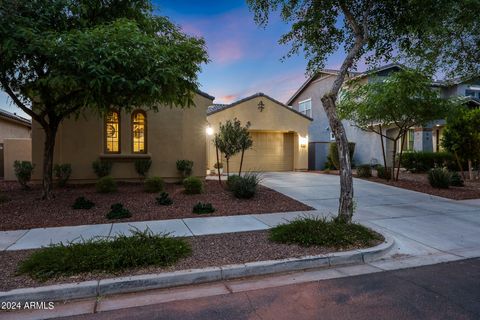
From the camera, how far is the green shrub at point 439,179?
1224 centimetres

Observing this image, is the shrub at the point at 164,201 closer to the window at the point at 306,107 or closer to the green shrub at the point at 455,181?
the green shrub at the point at 455,181

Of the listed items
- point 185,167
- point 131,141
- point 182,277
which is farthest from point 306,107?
point 182,277

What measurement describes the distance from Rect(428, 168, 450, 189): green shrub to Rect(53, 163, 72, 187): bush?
13.2 metres

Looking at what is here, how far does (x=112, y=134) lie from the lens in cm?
1228

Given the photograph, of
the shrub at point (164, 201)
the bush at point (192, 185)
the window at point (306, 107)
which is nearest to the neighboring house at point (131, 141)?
the bush at point (192, 185)

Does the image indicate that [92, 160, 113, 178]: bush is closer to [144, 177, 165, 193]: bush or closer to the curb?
[144, 177, 165, 193]: bush

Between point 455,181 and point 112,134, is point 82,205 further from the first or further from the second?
point 455,181

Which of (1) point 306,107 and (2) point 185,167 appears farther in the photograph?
(1) point 306,107

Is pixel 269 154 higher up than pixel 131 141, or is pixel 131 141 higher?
pixel 131 141

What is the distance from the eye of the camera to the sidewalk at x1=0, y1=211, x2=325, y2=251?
19.5 feet

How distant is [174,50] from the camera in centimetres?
783

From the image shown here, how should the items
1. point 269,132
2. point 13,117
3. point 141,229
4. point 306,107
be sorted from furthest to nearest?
point 306,107 → point 269,132 → point 13,117 → point 141,229

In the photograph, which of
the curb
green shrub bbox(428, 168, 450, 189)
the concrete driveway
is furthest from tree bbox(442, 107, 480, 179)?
the curb

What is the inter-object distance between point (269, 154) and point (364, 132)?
22.2ft
